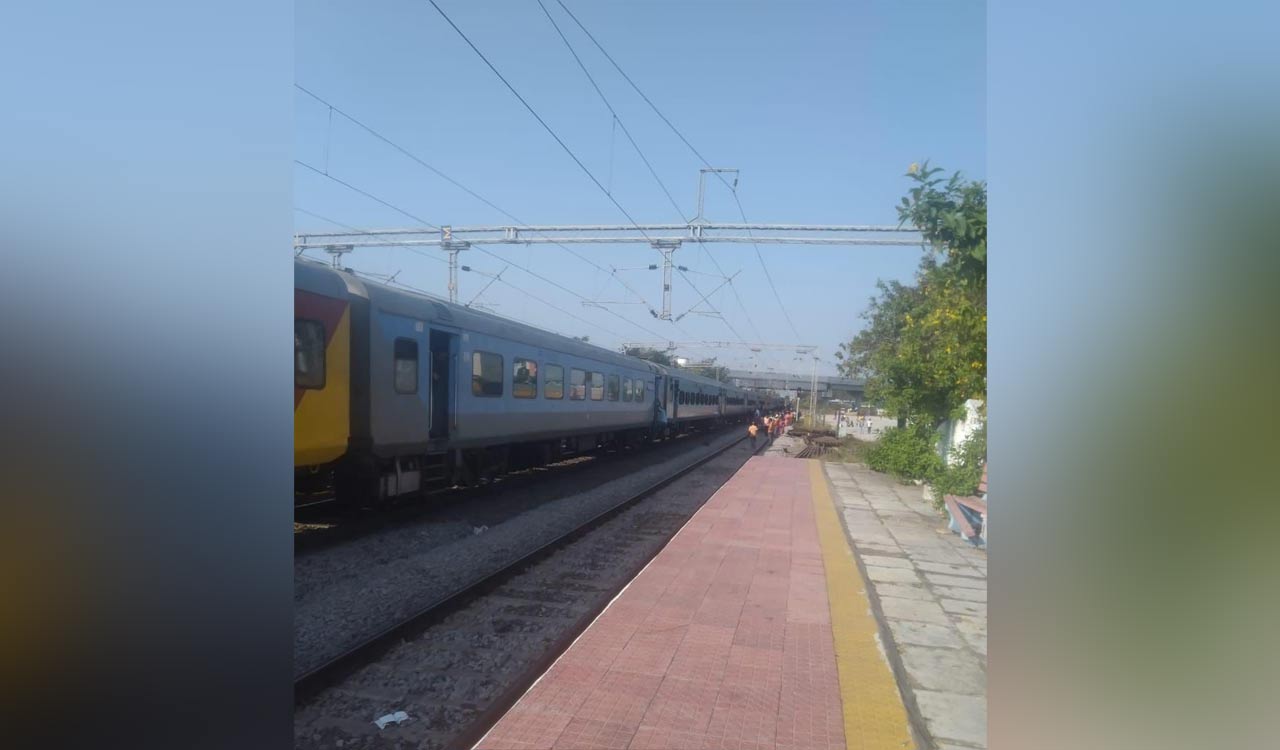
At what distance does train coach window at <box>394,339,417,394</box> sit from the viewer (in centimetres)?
862

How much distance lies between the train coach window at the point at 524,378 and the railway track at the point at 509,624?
142 inches

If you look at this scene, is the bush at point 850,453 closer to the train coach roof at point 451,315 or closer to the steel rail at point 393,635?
the train coach roof at point 451,315

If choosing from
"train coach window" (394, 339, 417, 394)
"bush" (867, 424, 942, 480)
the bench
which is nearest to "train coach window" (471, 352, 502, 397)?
"train coach window" (394, 339, 417, 394)

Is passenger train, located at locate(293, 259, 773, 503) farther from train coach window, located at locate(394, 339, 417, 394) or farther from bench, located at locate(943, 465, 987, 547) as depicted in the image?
bench, located at locate(943, 465, 987, 547)

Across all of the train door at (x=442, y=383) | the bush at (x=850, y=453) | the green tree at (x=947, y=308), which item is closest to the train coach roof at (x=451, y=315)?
the train door at (x=442, y=383)

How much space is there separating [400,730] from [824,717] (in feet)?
7.00

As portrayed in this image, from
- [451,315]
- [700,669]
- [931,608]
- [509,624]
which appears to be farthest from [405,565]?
[931,608]

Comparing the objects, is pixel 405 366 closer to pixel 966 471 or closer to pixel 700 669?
pixel 700 669

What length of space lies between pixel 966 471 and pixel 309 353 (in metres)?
5.79

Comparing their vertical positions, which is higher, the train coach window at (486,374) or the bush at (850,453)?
the train coach window at (486,374)

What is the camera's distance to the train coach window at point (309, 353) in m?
6.96
